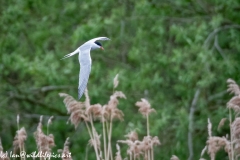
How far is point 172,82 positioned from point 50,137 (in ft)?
18.5

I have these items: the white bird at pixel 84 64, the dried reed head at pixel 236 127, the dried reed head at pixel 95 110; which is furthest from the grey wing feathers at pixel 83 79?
the dried reed head at pixel 236 127

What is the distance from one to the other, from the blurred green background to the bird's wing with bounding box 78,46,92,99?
11.7ft

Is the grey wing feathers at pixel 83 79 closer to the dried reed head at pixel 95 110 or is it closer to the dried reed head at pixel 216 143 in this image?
the dried reed head at pixel 95 110

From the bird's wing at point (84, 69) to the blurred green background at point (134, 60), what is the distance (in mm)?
3567

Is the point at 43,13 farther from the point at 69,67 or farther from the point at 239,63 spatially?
the point at 239,63

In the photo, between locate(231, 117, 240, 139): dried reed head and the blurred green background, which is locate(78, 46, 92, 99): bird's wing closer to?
locate(231, 117, 240, 139): dried reed head

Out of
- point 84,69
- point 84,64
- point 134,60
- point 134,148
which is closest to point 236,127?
point 134,148

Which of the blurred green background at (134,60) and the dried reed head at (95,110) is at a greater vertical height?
the blurred green background at (134,60)

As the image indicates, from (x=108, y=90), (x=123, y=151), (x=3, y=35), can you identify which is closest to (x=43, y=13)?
(x=3, y=35)

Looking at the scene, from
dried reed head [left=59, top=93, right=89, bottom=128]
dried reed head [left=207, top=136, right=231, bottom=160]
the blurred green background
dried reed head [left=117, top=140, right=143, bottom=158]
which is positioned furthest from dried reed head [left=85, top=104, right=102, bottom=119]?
the blurred green background

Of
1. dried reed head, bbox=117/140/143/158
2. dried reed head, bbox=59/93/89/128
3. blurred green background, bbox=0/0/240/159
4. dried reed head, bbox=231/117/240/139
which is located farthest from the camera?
blurred green background, bbox=0/0/240/159

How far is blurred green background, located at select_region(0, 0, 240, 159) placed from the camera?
986 cm

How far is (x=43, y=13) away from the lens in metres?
11.7

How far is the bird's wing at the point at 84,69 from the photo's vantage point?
5233 mm
